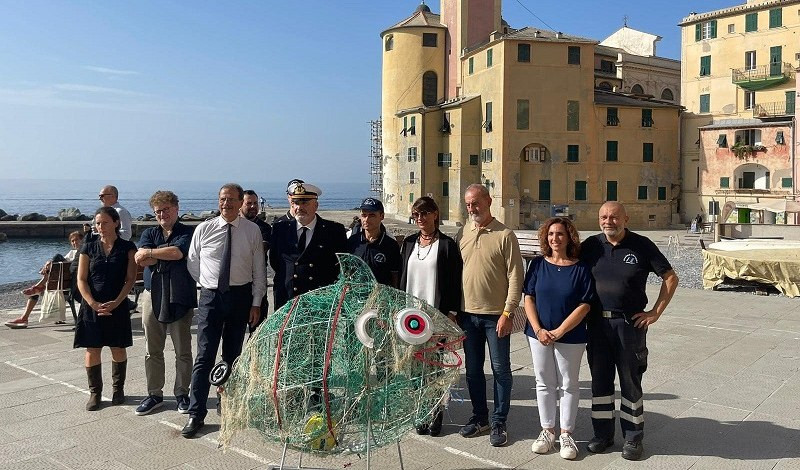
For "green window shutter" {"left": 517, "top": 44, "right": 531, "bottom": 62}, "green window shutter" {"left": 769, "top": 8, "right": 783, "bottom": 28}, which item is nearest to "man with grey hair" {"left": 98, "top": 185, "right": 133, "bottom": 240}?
"green window shutter" {"left": 517, "top": 44, "right": 531, "bottom": 62}

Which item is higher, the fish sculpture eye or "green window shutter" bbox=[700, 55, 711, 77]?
"green window shutter" bbox=[700, 55, 711, 77]

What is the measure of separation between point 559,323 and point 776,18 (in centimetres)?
4934

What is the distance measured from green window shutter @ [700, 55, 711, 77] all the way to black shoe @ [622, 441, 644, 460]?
1967 inches

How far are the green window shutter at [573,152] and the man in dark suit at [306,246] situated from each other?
4049cm

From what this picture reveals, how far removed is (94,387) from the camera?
6.48 metres

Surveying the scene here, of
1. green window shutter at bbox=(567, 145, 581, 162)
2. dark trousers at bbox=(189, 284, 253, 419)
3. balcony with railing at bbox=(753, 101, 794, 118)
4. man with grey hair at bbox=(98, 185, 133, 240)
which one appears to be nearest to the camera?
dark trousers at bbox=(189, 284, 253, 419)

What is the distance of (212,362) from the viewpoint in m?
5.98

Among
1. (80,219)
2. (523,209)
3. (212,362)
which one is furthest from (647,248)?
(80,219)

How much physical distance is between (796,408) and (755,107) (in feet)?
148

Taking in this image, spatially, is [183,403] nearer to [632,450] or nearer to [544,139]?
[632,450]

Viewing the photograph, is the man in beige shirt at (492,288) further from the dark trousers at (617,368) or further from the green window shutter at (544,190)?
the green window shutter at (544,190)

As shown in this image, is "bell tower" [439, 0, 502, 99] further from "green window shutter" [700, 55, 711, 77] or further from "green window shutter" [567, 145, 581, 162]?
"green window shutter" [700, 55, 711, 77]

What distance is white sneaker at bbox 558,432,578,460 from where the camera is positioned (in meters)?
5.16

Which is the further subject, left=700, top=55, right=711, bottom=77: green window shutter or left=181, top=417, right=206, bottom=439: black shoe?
left=700, top=55, right=711, bottom=77: green window shutter
